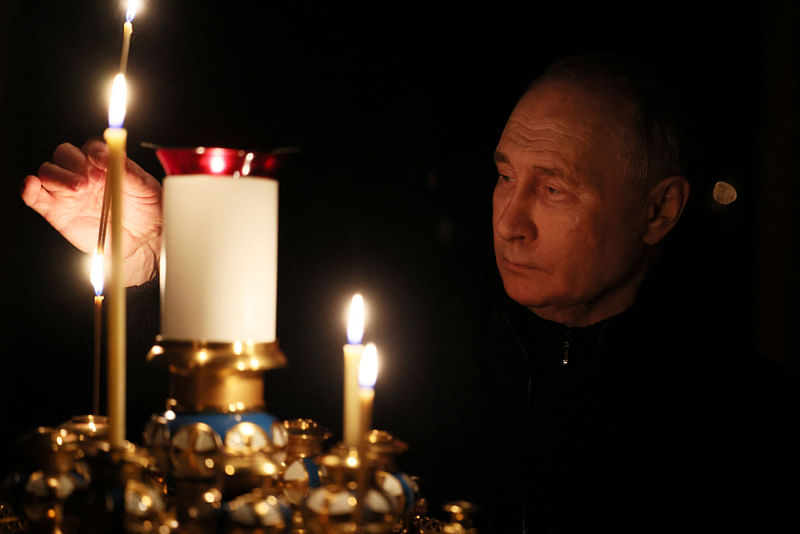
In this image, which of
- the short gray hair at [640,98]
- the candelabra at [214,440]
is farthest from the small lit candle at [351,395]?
the short gray hair at [640,98]

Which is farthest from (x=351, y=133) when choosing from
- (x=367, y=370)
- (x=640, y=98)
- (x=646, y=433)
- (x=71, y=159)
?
(x=367, y=370)

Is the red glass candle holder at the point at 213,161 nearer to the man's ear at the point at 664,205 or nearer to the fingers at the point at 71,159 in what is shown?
the fingers at the point at 71,159

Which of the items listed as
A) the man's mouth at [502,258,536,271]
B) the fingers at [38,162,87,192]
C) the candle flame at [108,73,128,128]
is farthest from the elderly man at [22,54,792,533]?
the candle flame at [108,73,128,128]

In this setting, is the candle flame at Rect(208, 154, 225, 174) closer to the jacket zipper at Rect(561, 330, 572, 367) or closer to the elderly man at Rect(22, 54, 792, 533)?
the elderly man at Rect(22, 54, 792, 533)

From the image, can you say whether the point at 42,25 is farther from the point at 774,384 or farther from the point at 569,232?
the point at 774,384

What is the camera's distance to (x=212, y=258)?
75 cm

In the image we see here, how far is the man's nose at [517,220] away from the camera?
5.93 ft

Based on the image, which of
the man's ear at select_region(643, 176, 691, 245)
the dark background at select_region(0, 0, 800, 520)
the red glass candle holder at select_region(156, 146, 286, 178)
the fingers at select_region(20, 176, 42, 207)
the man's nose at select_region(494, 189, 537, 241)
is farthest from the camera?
the dark background at select_region(0, 0, 800, 520)

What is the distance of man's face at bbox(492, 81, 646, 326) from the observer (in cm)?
182

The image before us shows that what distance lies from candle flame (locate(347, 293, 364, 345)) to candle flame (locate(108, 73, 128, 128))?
28 centimetres

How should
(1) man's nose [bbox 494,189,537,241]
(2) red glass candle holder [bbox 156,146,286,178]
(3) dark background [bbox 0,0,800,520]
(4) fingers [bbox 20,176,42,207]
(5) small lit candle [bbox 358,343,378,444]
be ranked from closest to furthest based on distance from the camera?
(5) small lit candle [bbox 358,343,378,444]
(2) red glass candle holder [bbox 156,146,286,178]
(4) fingers [bbox 20,176,42,207]
(1) man's nose [bbox 494,189,537,241]
(3) dark background [bbox 0,0,800,520]

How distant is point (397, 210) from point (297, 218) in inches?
11.2

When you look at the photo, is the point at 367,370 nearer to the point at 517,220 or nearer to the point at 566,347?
the point at 517,220

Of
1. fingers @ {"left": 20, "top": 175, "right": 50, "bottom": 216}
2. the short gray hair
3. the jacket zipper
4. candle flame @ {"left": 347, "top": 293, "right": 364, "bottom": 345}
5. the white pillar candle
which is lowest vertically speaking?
the jacket zipper
